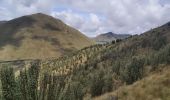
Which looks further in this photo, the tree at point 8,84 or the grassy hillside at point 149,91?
the grassy hillside at point 149,91

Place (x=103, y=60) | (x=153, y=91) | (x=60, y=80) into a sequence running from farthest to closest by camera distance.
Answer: (x=103, y=60), (x=153, y=91), (x=60, y=80)

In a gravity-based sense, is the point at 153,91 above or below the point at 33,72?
below

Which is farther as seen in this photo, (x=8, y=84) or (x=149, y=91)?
(x=149, y=91)

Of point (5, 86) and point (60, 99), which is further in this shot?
point (60, 99)

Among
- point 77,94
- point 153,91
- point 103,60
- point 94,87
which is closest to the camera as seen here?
point 77,94

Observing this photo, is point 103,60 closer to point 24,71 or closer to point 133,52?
point 133,52

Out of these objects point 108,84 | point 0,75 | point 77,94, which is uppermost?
point 0,75

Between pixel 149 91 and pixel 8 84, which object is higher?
pixel 8 84

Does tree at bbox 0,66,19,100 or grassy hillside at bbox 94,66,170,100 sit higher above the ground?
tree at bbox 0,66,19,100

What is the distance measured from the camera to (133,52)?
18650 cm

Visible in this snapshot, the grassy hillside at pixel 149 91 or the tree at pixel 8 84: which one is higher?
the tree at pixel 8 84

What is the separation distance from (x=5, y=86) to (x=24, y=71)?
1.66 ft

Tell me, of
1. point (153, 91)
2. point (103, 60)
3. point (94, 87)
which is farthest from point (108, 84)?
point (103, 60)

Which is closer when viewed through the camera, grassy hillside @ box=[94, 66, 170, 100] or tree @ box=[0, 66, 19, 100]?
tree @ box=[0, 66, 19, 100]
